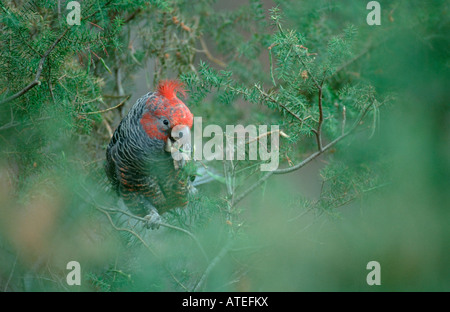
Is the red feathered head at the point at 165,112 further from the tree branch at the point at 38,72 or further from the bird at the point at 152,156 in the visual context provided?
the tree branch at the point at 38,72

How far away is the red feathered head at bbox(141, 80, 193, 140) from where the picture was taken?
116 centimetres

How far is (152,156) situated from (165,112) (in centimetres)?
15

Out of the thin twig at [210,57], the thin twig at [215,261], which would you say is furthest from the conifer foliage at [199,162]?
the thin twig at [210,57]

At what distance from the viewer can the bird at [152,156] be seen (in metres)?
1.18

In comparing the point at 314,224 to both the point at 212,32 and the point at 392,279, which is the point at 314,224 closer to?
the point at 392,279

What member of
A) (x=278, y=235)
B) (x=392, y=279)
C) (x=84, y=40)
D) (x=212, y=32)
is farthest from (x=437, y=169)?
(x=212, y=32)

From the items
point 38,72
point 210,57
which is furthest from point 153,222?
point 210,57

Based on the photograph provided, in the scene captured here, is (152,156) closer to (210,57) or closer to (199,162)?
(199,162)

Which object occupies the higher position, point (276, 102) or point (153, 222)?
point (276, 102)

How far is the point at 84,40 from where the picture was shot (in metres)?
0.93

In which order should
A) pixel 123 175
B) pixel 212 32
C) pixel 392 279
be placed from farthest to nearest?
pixel 212 32 → pixel 123 175 → pixel 392 279

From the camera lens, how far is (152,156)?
127 cm
